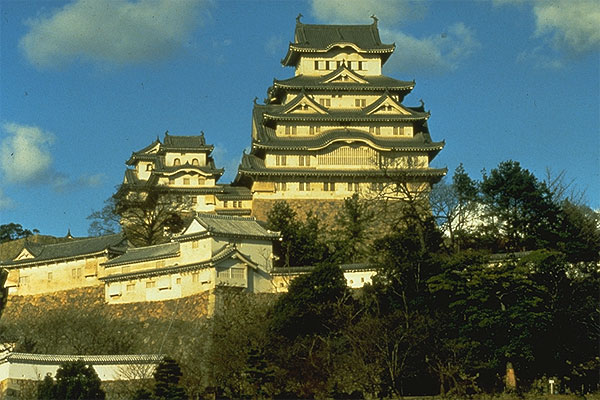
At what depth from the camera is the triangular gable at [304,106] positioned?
49.8 meters

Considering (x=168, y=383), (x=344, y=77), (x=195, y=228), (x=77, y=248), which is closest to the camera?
(x=168, y=383)

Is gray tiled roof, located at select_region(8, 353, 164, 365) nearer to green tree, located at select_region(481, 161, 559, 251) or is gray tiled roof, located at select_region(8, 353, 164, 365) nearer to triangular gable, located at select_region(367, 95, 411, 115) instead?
green tree, located at select_region(481, 161, 559, 251)

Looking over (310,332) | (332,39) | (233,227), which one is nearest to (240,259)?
(233,227)

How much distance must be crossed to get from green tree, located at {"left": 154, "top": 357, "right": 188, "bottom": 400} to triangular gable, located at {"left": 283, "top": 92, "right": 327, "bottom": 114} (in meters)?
22.8

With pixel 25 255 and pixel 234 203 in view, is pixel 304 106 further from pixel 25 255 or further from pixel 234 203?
pixel 25 255

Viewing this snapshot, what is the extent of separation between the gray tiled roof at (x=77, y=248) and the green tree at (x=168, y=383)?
13502 mm

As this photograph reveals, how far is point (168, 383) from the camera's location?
92.8 feet

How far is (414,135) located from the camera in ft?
165

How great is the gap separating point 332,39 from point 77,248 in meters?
18.2

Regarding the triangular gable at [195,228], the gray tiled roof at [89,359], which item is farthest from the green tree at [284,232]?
the gray tiled roof at [89,359]

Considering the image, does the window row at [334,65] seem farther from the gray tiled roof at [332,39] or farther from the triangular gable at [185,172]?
the triangular gable at [185,172]

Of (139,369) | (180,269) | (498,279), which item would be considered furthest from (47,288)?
(498,279)

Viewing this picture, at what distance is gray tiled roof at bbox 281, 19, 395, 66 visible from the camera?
52438 mm

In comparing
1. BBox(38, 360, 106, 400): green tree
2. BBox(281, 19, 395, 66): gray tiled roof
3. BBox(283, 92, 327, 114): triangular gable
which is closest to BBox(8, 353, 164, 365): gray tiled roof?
BBox(38, 360, 106, 400): green tree
